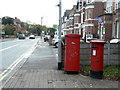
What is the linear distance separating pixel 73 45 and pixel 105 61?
7.90ft

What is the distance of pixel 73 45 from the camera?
349 inches

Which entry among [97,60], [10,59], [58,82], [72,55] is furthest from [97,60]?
[10,59]

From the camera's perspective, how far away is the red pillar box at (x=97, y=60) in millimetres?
8133

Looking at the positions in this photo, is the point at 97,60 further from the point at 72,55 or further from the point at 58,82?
the point at 58,82

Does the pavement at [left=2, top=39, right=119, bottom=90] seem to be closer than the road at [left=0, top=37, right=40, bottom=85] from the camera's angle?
Yes

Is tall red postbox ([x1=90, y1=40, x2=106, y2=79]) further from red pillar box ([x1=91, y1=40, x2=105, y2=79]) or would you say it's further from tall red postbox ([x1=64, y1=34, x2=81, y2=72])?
tall red postbox ([x1=64, y1=34, x2=81, y2=72])

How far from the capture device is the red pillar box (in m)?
8.13

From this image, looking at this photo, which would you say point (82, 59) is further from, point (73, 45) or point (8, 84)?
point (8, 84)

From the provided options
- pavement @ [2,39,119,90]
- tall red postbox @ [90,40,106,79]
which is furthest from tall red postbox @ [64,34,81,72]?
tall red postbox @ [90,40,106,79]

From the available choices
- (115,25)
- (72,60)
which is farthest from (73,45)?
(115,25)

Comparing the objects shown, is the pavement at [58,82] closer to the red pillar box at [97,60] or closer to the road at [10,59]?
the red pillar box at [97,60]

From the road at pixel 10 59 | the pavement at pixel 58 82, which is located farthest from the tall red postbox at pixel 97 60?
the road at pixel 10 59

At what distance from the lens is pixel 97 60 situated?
8164 millimetres

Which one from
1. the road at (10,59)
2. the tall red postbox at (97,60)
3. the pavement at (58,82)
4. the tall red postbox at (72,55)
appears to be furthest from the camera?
the road at (10,59)
